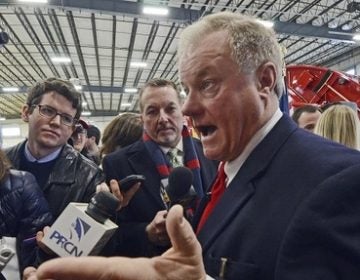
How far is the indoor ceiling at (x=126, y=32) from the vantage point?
9.10 metres

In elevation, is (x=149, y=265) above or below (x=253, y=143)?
below

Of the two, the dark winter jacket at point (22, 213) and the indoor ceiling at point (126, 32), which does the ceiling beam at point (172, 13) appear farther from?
the dark winter jacket at point (22, 213)

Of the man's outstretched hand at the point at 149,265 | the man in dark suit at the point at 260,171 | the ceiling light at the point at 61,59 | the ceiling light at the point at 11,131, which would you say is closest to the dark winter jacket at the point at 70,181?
the man in dark suit at the point at 260,171

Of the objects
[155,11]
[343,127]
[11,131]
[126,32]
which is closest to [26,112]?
[343,127]

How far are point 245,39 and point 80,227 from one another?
598 millimetres

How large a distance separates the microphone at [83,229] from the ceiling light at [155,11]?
8099 mm

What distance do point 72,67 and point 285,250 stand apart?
48.8 ft

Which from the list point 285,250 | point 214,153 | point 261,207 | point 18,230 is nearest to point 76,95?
point 18,230

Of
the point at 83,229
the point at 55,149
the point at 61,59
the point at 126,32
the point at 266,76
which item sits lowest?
the point at 83,229

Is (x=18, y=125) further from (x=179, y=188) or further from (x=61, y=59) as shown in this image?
(x=179, y=188)

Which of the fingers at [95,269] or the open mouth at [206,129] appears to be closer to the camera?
the fingers at [95,269]

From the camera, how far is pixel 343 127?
227 centimetres

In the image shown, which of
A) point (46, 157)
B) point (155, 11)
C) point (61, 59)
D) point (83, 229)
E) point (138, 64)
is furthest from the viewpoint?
point (138, 64)

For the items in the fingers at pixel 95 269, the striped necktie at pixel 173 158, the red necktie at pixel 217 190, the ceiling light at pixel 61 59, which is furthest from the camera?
the ceiling light at pixel 61 59
